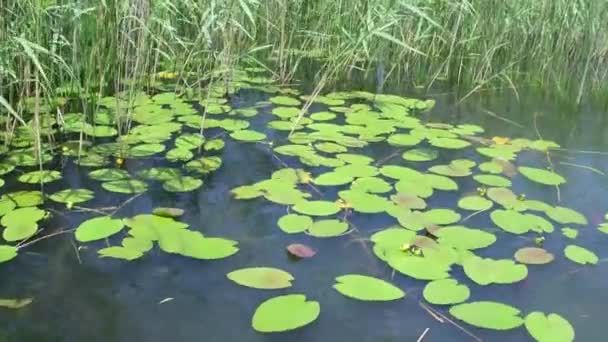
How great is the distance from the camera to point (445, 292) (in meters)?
1.30

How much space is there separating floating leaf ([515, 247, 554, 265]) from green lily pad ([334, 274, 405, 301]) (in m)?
0.36

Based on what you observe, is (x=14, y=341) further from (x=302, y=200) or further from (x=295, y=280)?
(x=302, y=200)

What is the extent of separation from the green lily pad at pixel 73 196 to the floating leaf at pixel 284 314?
0.68 metres

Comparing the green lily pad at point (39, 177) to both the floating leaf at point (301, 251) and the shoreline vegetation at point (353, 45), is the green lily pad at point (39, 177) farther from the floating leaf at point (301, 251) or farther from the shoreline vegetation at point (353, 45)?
the floating leaf at point (301, 251)

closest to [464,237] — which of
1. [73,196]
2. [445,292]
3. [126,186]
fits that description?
[445,292]

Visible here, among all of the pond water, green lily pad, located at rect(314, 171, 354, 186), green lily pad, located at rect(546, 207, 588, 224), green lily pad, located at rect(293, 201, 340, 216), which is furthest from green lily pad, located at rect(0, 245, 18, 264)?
green lily pad, located at rect(546, 207, 588, 224)

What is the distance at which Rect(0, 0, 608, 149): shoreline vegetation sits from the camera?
236 centimetres

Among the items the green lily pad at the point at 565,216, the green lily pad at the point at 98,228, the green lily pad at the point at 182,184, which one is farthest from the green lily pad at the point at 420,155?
the green lily pad at the point at 98,228

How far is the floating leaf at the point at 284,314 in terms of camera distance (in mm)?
1167

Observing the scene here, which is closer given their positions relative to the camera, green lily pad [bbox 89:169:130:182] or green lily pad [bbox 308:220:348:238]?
green lily pad [bbox 308:220:348:238]

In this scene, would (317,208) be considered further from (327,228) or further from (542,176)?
(542,176)

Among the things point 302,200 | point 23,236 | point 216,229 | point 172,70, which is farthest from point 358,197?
point 172,70

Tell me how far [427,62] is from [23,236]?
248cm

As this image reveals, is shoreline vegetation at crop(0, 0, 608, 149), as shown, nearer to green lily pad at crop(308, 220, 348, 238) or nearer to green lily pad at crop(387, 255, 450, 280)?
green lily pad at crop(308, 220, 348, 238)
